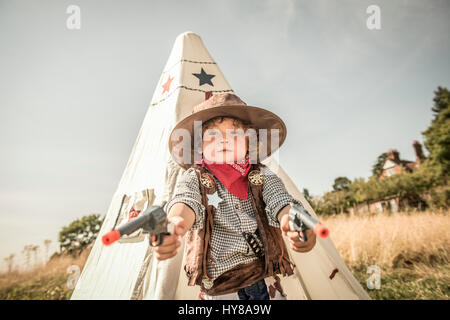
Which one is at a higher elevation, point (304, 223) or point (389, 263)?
point (304, 223)

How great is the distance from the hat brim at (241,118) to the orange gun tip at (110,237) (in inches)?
42.3

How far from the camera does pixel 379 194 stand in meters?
14.0

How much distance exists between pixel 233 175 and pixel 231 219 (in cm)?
28

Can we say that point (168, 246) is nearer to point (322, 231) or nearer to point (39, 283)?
point (322, 231)

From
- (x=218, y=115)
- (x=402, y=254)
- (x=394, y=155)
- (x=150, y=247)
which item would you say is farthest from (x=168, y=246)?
(x=394, y=155)

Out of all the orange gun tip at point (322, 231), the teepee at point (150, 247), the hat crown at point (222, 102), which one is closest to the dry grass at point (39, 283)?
the teepee at point (150, 247)

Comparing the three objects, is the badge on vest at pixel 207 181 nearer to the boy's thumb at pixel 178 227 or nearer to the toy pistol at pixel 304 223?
the boy's thumb at pixel 178 227

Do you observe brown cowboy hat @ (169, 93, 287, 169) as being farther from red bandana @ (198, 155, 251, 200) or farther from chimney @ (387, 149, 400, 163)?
chimney @ (387, 149, 400, 163)

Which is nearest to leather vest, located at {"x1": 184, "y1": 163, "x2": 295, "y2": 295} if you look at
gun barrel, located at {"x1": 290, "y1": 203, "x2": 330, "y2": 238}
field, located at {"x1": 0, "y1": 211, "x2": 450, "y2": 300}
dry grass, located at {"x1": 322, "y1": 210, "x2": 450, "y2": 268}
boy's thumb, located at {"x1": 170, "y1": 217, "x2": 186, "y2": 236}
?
boy's thumb, located at {"x1": 170, "y1": 217, "x2": 186, "y2": 236}

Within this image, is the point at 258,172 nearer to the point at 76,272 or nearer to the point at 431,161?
the point at 76,272

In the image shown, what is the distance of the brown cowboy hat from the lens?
163 cm

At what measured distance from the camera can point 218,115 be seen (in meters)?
1.70

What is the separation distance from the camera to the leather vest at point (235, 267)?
1213 millimetres

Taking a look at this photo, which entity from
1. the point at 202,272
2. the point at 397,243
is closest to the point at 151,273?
the point at 202,272
